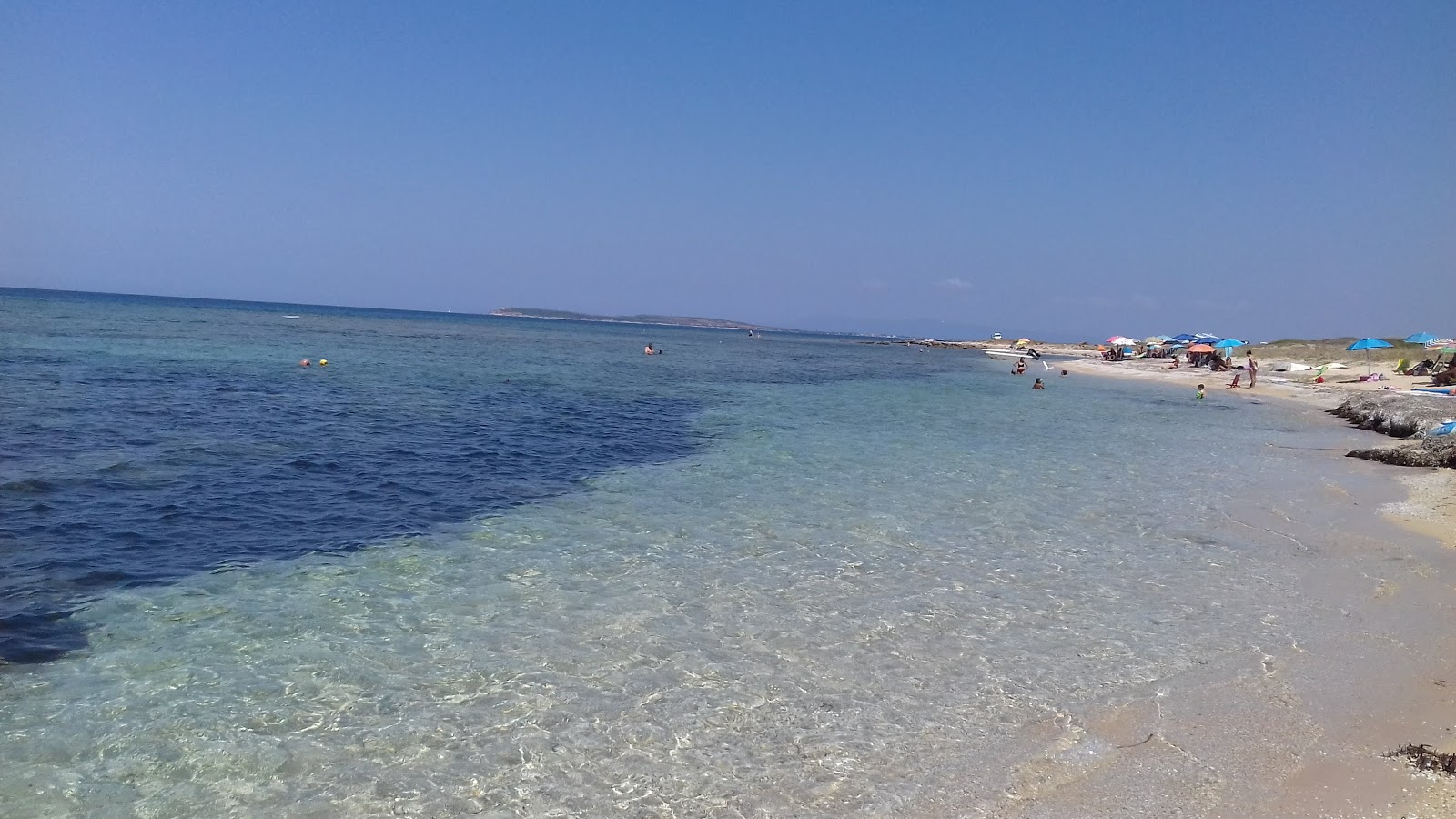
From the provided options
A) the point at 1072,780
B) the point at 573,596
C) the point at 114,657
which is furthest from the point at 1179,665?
the point at 114,657

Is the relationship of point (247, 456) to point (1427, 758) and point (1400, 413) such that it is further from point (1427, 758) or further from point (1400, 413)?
point (1400, 413)

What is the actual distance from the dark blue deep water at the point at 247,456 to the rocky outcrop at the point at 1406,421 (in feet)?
55.3

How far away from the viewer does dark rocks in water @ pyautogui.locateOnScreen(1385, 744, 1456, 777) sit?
523 cm

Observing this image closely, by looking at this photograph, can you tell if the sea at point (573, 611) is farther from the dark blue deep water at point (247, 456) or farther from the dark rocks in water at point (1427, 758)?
the dark rocks in water at point (1427, 758)

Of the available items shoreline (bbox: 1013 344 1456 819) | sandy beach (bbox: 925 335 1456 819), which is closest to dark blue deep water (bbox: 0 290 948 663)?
sandy beach (bbox: 925 335 1456 819)

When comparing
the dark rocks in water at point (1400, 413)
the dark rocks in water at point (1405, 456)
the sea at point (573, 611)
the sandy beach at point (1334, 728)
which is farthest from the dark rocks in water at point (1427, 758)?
the dark rocks in water at point (1400, 413)

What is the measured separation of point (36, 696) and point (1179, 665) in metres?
9.38

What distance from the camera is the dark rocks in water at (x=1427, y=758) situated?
5227 millimetres

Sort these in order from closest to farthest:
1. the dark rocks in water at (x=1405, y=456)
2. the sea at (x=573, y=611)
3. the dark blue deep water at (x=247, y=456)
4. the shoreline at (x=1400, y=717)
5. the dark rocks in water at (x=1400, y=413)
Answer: the shoreline at (x=1400, y=717)
the sea at (x=573, y=611)
the dark blue deep water at (x=247, y=456)
the dark rocks in water at (x=1405, y=456)
the dark rocks in water at (x=1400, y=413)

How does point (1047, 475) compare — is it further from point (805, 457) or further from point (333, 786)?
point (333, 786)

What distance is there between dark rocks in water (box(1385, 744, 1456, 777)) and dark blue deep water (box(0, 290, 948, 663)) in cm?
1032

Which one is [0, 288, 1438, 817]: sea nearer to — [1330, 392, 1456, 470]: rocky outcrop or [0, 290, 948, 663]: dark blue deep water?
[0, 290, 948, 663]: dark blue deep water

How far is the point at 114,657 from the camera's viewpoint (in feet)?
21.5

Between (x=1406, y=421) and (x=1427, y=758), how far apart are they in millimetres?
24237
